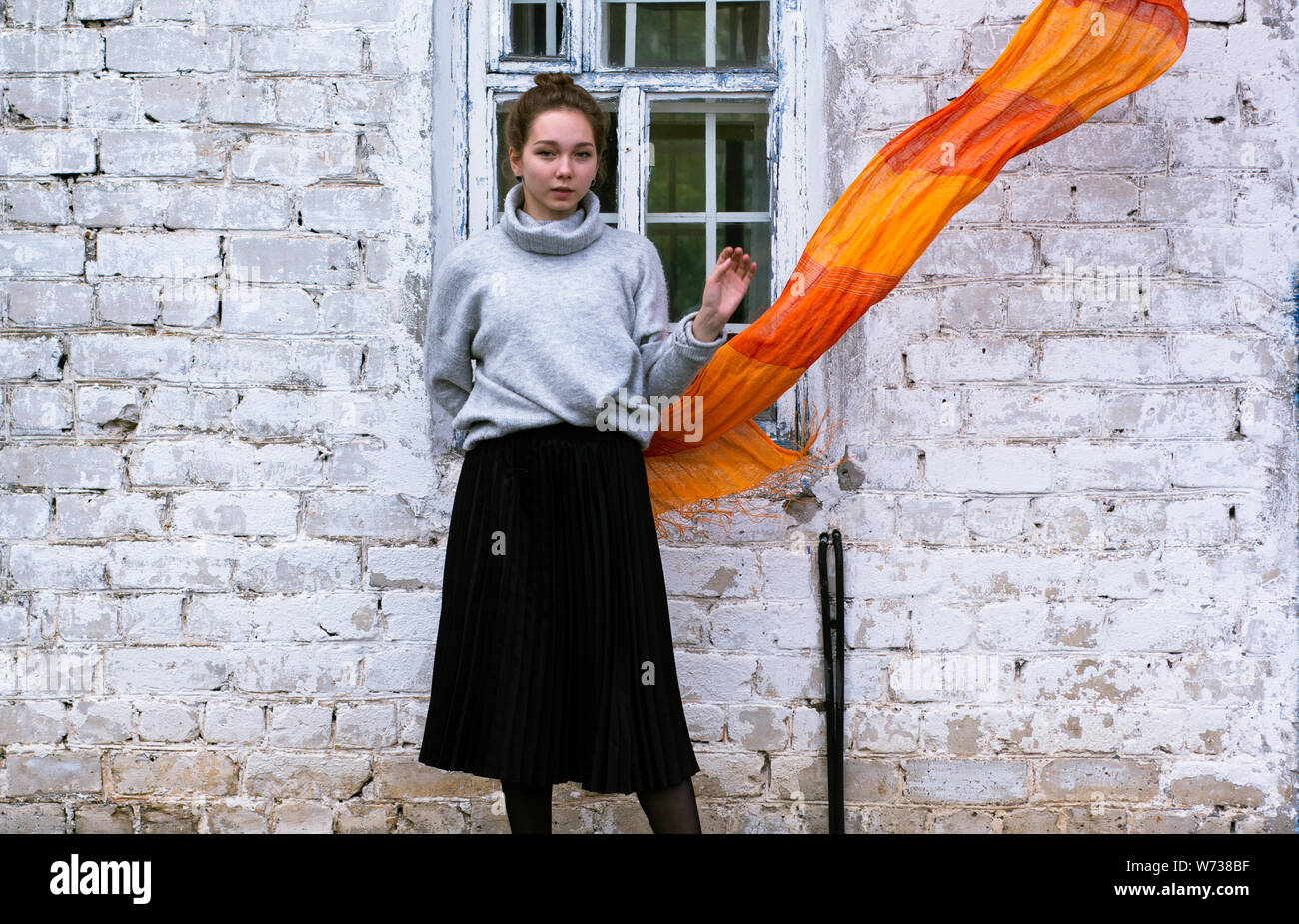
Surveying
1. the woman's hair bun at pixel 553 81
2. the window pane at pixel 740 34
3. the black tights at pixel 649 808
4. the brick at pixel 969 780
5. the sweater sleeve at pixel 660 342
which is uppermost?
the window pane at pixel 740 34

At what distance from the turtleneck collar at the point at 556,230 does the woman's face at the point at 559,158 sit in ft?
0.11

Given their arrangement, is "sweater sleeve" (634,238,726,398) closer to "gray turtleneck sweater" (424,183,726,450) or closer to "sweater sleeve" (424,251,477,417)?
"gray turtleneck sweater" (424,183,726,450)

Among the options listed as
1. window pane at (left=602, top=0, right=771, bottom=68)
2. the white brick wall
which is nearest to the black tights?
the white brick wall

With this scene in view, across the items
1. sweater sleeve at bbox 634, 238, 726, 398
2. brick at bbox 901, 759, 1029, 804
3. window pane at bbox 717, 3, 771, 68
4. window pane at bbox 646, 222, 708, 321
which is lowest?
brick at bbox 901, 759, 1029, 804

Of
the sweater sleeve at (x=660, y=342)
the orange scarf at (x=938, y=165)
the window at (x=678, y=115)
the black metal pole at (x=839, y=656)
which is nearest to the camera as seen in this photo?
the sweater sleeve at (x=660, y=342)

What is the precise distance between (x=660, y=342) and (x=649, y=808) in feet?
2.93

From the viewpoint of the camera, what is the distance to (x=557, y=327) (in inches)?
80.0

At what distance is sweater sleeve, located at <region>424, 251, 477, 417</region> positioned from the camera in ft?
7.05

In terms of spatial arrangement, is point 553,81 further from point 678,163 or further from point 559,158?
point 678,163

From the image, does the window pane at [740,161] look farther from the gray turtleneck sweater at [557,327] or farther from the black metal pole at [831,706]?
the black metal pole at [831,706]

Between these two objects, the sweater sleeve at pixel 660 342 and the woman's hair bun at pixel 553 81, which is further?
the woman's hair bun at pixel 553 81

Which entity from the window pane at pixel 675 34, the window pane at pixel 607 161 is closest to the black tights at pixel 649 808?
the window pane at pixel 607 161

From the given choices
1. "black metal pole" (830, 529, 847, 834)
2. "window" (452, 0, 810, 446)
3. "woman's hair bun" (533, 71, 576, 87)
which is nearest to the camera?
"woman's hair bun" (533, 71, 576, 87)

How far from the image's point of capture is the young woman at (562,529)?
202 centimetres
